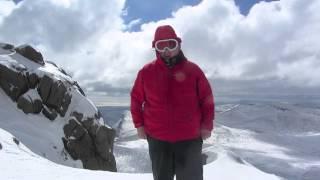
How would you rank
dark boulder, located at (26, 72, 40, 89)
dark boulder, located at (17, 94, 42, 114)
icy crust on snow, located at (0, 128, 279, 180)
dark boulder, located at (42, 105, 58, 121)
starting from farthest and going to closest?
dark boulder, located at (26, 72, 40, 89)
dark boulder, located at (42, 105, 58, 121)
dark boulder, located at (17, 94, 42, 114)
icy crust on snow, located at (0, 128, 279, 180)

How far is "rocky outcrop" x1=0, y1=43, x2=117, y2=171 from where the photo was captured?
162 ft

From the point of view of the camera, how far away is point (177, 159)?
648cm

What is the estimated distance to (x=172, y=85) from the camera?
630 centimetres

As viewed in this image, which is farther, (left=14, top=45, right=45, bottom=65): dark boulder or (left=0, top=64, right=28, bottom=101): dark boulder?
A: (left=14, top=45, right=45, bottom=65): dark boulder

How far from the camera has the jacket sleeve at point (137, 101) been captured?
6604 millimetres

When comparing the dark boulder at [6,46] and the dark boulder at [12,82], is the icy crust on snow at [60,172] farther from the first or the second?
the dark boulder at [6,46]

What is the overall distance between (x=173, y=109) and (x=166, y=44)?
918 millimetres

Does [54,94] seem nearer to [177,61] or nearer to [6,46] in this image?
[6,46]

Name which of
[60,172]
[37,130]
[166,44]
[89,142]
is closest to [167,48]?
[166,44]

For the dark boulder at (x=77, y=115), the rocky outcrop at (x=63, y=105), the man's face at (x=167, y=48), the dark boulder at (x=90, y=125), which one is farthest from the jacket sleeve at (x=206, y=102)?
the dark boulder at (x=90, y=125)

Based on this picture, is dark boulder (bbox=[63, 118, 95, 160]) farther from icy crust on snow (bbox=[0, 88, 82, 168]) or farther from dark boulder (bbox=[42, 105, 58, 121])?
dark boulder (bbox=[42, 105, 58, 121])

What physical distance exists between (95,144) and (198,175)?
47.2 m

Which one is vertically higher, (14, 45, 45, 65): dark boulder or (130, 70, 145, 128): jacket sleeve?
(14, 45, 45, 65): dark boulder

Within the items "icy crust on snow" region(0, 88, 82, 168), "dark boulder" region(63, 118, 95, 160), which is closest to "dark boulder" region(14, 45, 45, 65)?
"icy crust on snow" region(0, 88, 82, 168)
